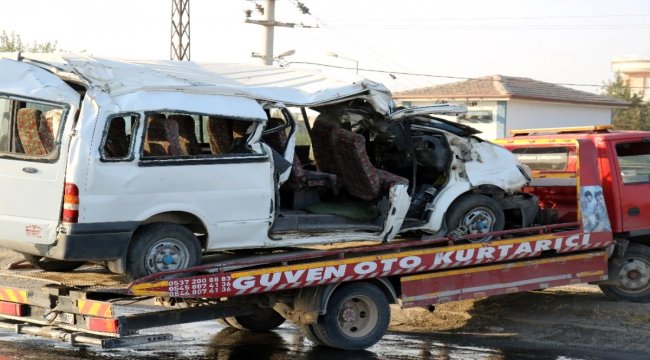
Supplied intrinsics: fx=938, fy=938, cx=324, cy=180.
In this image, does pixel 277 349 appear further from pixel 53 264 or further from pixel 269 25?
pixel 269 25

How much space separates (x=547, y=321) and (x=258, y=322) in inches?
123

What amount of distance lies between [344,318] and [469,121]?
32.6 m

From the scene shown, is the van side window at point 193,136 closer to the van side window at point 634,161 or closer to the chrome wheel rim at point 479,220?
the chrome wheel rim at point 479,220

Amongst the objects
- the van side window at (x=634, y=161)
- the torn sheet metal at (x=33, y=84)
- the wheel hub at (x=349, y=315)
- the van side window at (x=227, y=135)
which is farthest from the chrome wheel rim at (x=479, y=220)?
the torn sheet metal at (x=33, y=84)

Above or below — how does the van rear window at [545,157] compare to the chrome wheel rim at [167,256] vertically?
above

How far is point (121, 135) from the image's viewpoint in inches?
296

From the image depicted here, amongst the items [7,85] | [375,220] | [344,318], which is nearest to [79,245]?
[7,85]

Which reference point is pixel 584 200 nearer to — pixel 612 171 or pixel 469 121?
pixel 612 171

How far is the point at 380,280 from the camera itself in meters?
8.70

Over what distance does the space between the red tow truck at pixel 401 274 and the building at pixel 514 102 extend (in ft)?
87.6

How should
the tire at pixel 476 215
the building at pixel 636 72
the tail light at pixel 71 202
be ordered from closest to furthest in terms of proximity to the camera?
Result: the tail light at pixel 71 202, the tire at pixel 476 215, the building at pixel 636 72

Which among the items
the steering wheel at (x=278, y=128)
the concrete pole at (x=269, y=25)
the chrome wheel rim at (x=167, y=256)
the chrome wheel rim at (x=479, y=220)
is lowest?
the chrome wheel rim at (x=167, y=256)

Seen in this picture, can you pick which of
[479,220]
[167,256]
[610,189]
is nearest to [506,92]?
[610,189]

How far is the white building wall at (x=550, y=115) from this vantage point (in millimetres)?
40000
